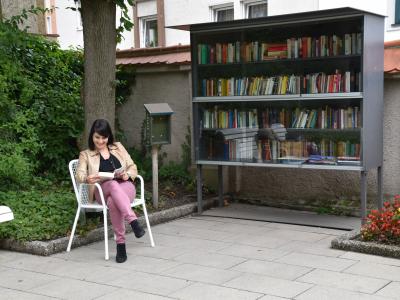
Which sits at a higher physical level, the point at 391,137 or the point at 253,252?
the point at 391,137

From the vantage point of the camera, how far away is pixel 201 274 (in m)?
5.67

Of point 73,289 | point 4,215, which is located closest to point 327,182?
point 73,289

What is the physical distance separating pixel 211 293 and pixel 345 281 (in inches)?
47.3

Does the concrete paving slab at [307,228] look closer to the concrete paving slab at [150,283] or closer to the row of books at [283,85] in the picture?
the row of books at [283,85]

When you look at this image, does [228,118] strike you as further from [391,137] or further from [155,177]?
[391,137]

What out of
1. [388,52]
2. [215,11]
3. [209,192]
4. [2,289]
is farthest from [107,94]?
[215,11]

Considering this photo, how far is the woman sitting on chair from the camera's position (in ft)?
20.3

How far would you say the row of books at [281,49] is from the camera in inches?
294

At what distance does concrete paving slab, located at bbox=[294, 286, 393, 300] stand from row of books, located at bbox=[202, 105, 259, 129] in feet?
12.0

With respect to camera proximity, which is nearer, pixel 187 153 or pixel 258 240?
pixel 258 240

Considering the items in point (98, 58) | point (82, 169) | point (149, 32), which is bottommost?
point (82, 169)

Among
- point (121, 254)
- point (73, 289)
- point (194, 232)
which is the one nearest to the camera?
point (73, 289)

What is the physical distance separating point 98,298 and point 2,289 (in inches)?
Result: 37.9

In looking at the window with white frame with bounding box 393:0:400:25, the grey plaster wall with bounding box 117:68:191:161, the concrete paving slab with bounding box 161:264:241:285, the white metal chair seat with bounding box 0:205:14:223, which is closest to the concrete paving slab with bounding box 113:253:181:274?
the concrete paving slab with bounding box 161:264:241:285
